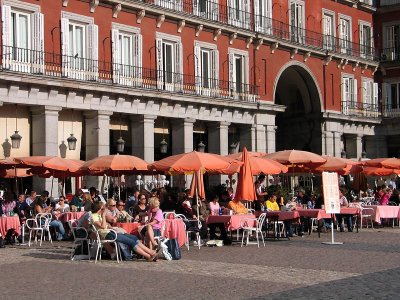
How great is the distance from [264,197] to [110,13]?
11.0m

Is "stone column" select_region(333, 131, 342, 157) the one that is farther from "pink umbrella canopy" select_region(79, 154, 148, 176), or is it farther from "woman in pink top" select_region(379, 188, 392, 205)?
"pink umbrella canopy" select_region(79, 154, 148, 176)

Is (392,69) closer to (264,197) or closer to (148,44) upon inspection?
(148,44)

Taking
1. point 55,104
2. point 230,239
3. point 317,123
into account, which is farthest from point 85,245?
point 317,123

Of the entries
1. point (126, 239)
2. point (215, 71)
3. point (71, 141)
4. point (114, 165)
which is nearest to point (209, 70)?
point (215, 71)

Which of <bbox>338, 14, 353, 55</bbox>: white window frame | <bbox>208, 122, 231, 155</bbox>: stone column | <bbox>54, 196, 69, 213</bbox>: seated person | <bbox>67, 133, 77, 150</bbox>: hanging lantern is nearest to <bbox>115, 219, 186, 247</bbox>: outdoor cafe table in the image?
<bbox>54, 196, 69, 213</bbox>: seated person

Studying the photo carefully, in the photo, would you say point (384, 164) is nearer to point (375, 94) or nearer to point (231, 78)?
point (231, 78)

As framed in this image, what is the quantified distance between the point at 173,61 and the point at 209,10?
12.3 feet

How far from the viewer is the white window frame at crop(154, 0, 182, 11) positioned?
3483cm

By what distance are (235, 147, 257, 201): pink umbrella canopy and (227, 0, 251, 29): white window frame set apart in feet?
57.2

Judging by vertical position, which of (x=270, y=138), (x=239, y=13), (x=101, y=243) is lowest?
(x=101, y=243)

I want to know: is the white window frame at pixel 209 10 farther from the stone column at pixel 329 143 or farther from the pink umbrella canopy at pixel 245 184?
the pink umbrella canopy at pixel 245 184

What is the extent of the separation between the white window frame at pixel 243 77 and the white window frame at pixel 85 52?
9.19 metres

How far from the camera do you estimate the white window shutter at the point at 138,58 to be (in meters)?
33.4

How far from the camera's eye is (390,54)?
5153cm
